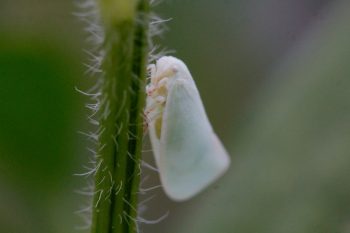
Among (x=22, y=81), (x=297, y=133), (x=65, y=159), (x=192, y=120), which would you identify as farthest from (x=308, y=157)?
(x=22, y=81)

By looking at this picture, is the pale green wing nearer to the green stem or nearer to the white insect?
the white insect

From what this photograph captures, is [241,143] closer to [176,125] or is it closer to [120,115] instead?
[176,125]

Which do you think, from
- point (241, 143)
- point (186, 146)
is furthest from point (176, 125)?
point (241, 143)

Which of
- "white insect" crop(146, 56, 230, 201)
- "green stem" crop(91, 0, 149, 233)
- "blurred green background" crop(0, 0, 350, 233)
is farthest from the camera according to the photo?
"blurred green background" crop(0, 0, 350, 233)

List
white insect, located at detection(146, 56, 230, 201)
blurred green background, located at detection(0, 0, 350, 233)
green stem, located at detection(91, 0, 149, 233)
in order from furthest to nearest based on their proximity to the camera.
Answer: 1. blurred green background, located at detection(0, 0, 350, 233)
2. white insect, located at detection(146, 56, 230, 201)
3. green stem, located at detection(91, 0, 149, 233)

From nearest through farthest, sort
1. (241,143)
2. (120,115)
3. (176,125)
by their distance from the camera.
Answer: (120,115) → (176,125) → (241,143)

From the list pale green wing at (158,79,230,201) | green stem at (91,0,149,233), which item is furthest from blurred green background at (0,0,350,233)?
green stem at (91,0,149,233)
